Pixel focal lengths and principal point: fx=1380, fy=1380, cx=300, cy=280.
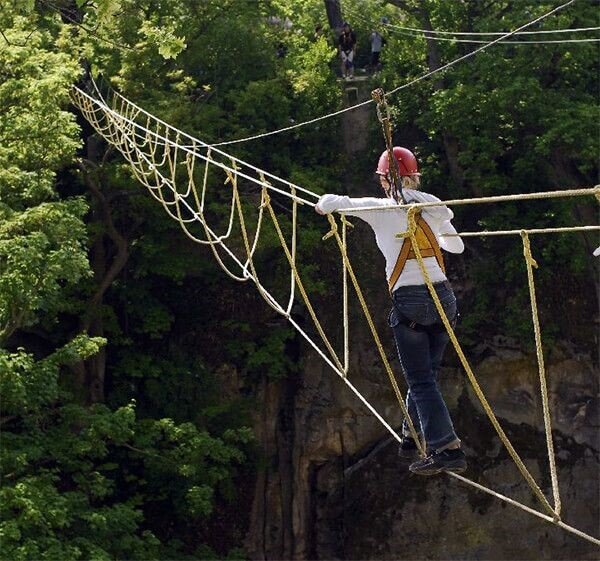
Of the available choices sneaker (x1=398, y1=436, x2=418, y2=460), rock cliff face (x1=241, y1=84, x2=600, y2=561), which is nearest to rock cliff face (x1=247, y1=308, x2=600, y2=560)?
rock cliff face (x1=241, y1=84, x2=600, y2=561)

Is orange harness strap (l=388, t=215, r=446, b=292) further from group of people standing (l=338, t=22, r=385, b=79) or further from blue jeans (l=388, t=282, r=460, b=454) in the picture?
group of people standing (l=338, t=22, r=385, b=79)

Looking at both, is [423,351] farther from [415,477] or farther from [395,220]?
[415,477]

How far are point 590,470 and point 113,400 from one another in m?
6.06

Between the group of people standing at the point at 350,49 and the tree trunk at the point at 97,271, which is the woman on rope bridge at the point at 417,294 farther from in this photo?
the group of people standing at the point at 350,49

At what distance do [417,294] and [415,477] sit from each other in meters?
12.3

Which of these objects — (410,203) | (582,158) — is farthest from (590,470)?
(410,203)

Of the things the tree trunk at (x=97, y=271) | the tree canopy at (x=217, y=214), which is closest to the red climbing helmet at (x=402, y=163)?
the tree canopy at (x=217, y=214)

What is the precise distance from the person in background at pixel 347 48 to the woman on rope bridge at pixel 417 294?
13045 millimetres

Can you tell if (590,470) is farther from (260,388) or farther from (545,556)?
(260,388)

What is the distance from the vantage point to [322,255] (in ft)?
59.5

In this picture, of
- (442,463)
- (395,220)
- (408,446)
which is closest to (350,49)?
(408,446)

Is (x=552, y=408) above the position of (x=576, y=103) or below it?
below

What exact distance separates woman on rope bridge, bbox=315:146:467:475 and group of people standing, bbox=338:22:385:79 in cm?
1306

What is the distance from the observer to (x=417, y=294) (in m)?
5.56
